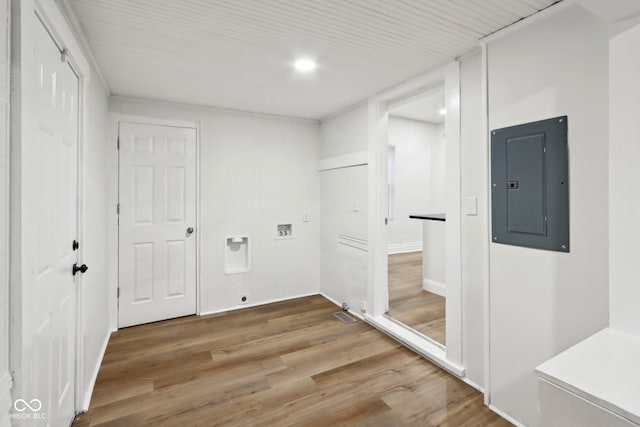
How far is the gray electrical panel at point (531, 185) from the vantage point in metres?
1.63

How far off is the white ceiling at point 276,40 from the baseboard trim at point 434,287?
260 centimetres

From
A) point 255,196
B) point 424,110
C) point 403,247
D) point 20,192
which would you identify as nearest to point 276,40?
point 20,192

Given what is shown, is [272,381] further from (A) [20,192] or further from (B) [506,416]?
(A) [20,192]

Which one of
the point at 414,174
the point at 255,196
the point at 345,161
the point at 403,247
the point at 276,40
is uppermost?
the point at 276,40

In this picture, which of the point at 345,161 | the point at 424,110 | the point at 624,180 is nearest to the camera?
the point at 624,180

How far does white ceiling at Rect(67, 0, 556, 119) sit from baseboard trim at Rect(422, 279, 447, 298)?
102 inches

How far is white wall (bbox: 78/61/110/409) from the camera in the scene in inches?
78.7

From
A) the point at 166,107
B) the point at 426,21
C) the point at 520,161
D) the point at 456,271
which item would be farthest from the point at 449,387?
the point at 166,107

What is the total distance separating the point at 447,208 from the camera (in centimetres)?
233

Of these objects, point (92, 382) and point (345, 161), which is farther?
point (345, 161)

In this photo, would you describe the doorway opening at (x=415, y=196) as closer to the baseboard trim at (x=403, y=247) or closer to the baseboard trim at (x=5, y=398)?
the baseboard trim at (x=403, y=247)

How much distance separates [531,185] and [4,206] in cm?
237

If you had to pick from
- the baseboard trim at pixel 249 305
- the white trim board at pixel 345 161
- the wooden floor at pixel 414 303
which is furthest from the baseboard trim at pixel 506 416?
the baseboard trim at pixel 249 305

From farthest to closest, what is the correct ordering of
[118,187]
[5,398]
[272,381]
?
1. [118,187]
2. [272,381]
3. [5,398]
